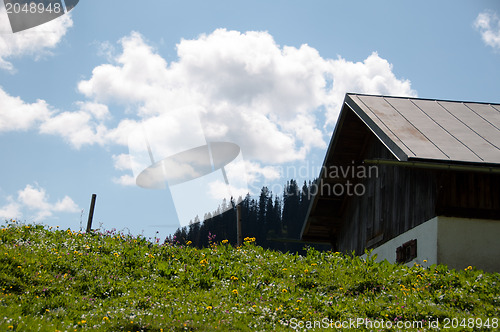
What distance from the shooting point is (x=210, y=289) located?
1184 cm

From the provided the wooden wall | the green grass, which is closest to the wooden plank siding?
the wooden wall

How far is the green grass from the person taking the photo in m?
9.73

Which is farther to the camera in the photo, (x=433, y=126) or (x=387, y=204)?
(x=387, y=204)

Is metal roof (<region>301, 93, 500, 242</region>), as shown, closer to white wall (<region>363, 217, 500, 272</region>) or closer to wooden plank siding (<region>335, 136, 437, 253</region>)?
wooden plank siding (<region>335, 136, 437, 253</region>)

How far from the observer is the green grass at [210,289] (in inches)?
383

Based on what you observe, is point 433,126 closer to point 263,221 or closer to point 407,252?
point 407,252

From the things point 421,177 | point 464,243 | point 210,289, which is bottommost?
point 210,289

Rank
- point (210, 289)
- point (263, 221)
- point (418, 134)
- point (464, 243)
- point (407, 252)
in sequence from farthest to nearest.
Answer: point (263, 221) → point (407, 252) → point (418, 134) → point (464, 243) → point (210, 289)

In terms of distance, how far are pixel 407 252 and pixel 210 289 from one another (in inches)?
265

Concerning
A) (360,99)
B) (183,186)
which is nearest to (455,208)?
(360,99)

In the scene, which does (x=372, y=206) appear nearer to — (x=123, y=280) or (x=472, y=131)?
(x=472, y=131)

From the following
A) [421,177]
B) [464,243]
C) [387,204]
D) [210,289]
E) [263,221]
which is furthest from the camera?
[263,221]

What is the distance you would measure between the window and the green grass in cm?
165

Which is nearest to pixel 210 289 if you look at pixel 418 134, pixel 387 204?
pixel 418 134
